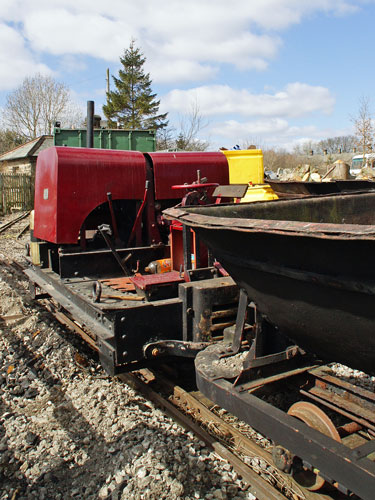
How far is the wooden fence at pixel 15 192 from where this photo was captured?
22109mm

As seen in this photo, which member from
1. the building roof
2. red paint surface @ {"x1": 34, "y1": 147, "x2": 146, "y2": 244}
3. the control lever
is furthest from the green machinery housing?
the building roof

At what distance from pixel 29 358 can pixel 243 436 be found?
2.74 metres

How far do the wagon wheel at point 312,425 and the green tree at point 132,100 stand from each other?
28993mm

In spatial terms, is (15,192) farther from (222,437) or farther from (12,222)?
(222,437)

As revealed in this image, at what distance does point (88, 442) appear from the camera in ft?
11.0

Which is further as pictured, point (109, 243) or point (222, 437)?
point (109, 243)

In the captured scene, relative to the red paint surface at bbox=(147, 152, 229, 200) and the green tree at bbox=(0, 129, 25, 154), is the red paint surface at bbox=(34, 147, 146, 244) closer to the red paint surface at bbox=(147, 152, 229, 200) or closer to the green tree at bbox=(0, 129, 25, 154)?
the red paint surface at bbox=(147, 152, 229, 200)

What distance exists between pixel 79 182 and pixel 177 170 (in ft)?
→ 3.96

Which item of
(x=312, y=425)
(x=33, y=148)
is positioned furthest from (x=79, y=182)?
(x=33, y=148)

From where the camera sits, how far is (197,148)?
29750 millimetres

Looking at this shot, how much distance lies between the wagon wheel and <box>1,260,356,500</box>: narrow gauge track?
8 cm

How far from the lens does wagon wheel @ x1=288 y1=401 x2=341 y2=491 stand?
253 cm

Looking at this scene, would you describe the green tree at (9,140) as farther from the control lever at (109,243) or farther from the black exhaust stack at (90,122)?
the control lever at (109,243)

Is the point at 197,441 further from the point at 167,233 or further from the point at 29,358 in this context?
the point at 167,233
